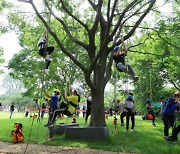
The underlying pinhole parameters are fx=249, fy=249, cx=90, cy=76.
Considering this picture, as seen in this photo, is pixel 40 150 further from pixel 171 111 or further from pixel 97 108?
pixel 171 111

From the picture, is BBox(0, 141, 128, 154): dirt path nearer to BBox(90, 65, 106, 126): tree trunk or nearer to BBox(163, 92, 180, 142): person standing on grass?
BBox(163, 92, 180, 142): person standing on grass

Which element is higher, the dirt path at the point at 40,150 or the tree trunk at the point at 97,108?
the tree trunk at the point at 97,108

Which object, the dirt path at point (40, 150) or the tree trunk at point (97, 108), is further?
the tree trunk at point (97, 108)

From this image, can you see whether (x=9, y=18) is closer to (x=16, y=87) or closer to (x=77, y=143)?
(x=77, y=143)

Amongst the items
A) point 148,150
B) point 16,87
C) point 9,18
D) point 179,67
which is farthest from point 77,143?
point 16,87

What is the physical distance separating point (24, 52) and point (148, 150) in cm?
2237

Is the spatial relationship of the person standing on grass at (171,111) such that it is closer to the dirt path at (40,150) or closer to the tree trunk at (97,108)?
the dirt path at (40,150)

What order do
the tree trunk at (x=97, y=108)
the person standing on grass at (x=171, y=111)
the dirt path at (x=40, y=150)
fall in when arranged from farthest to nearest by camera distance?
the tree trunk at (x=97, y=108), the person standing on grass at (x=171, y=111), the dirt path at (x=40, y=150)

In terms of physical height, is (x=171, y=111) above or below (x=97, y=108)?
below

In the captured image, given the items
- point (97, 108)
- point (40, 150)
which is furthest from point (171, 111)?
point (40, 150)

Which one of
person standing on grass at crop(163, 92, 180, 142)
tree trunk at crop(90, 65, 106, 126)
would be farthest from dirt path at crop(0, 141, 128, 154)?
tree trunk at crop(90, 65, 106, 126)

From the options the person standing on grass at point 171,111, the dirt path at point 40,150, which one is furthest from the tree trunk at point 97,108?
the dirt path at point 40,150

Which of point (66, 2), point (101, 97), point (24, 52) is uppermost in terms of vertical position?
point (24, 52)

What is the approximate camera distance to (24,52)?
27609mm
